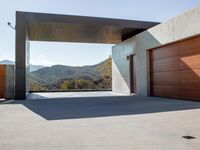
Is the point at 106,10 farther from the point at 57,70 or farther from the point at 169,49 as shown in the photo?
the point at 57,70

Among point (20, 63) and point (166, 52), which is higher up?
point (166, 52)

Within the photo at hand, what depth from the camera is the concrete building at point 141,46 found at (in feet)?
32.9

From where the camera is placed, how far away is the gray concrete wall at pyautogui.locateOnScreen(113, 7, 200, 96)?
9625mm

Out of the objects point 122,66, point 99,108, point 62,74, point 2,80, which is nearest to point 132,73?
point 122,66

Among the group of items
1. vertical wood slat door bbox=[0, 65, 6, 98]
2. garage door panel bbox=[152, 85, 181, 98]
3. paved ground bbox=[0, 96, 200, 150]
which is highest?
vertical wood slat door bbox=[0, 65, 6, 98]

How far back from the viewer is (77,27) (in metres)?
14.0

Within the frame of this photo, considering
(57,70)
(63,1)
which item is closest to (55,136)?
(63,1)

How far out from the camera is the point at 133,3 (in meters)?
12.3

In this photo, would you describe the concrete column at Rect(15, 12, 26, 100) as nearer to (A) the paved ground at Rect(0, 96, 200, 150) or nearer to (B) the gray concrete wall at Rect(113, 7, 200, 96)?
(B) the gray concrete wall at Rect(113, 7, 200, 96)

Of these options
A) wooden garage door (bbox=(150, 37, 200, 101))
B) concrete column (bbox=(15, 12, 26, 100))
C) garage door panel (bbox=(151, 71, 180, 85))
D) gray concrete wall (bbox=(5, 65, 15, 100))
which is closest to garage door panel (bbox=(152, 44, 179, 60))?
wooden garage door (bbox=(150, 37, 200, 101))

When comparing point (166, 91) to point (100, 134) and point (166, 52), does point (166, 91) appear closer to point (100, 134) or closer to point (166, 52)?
point (166, 52)

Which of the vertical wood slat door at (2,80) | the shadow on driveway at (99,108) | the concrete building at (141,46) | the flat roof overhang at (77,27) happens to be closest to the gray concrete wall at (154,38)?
the concrete building at (141,46)

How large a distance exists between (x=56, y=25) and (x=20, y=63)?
2949 millimetres

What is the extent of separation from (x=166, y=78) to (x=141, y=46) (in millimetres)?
2768
